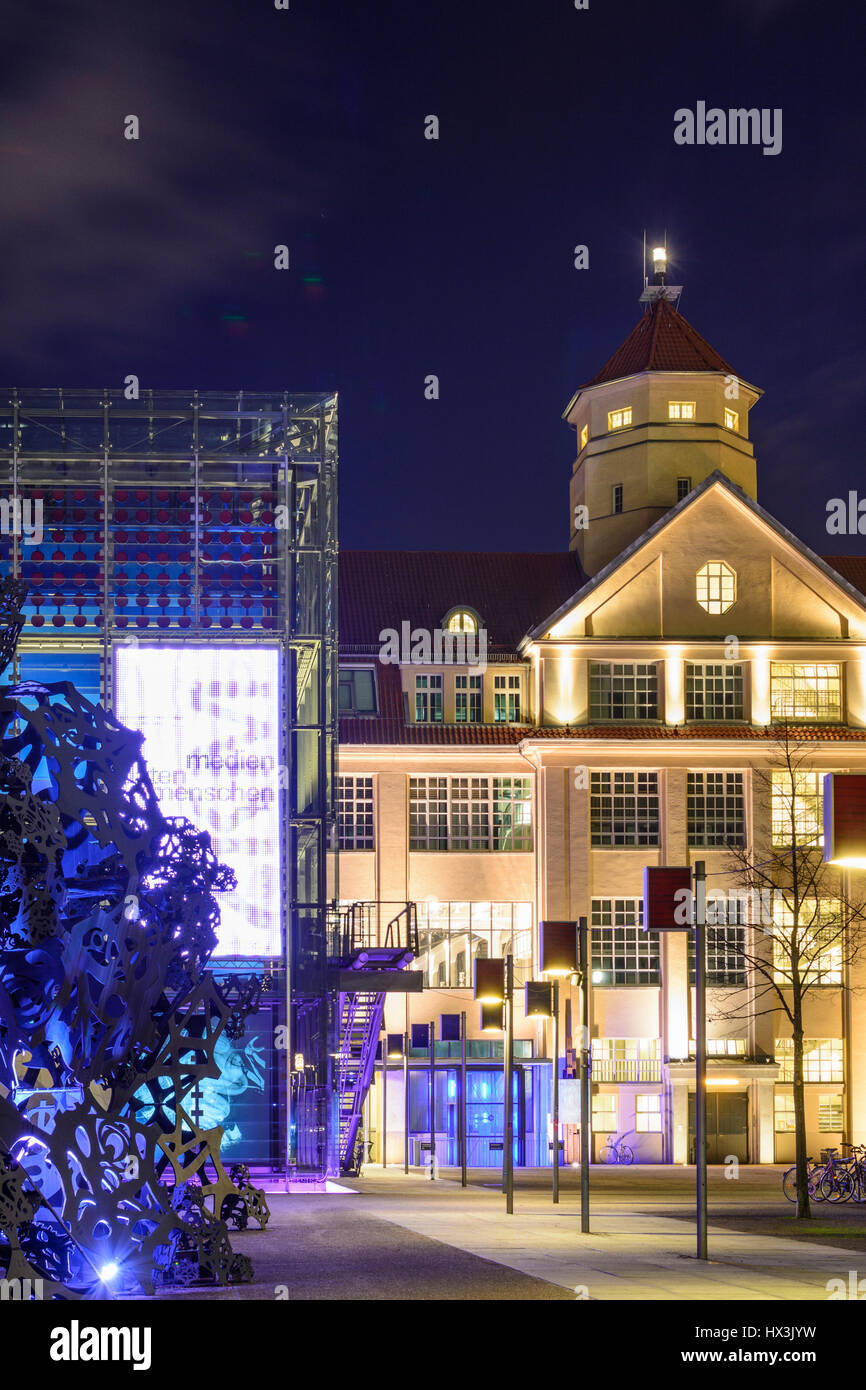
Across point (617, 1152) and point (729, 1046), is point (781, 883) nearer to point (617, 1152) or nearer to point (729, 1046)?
point (729, 1046)

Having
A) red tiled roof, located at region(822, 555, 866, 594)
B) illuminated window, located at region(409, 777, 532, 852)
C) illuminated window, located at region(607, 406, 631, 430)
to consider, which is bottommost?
illuminated window, located at region(409, 777, 532, 852)

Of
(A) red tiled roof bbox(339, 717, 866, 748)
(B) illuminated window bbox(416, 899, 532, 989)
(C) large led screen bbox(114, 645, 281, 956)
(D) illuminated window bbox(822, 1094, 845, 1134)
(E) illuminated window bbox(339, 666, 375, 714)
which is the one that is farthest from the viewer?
(E) illuminated window bbox(339, 666, 375, 714)

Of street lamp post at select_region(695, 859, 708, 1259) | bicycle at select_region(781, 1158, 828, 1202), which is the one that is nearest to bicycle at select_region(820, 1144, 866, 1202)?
bicycle at select_region(781, 1158, 828, 1202)

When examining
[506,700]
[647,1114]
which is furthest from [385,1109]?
[506,700]

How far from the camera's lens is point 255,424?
48.9m

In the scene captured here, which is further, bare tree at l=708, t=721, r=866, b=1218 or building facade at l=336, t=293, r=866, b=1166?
building facade at l=336, t=293, r=866, b=1166

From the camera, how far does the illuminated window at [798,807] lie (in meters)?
62.1

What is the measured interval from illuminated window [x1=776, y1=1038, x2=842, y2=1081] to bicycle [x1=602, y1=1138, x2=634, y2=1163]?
5765 mm

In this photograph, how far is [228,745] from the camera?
1821 inches

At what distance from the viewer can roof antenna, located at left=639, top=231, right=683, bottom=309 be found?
75.4m

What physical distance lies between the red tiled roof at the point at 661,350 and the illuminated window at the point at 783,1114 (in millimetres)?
26076

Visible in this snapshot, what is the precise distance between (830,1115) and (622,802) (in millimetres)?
11991

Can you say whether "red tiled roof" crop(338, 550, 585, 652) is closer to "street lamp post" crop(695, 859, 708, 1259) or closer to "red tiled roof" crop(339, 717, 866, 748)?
"red tiled roof" crop(339, 717, 866, 748)
